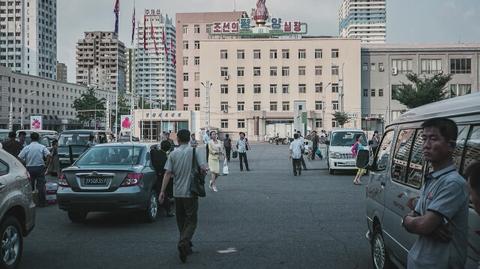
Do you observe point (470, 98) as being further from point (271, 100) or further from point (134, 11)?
point (271, 100)

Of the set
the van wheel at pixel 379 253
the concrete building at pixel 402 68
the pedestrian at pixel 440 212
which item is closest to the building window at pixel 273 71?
the concrete building at pixel 402 68

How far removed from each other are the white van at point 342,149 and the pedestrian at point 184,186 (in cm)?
1491

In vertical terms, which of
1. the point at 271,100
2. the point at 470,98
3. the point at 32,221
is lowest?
the point at 32,221

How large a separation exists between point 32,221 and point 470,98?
18.8ft

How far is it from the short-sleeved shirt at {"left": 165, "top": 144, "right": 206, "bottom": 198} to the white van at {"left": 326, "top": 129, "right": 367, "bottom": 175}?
1490cm

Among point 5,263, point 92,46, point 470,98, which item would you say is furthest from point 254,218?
point 92,46

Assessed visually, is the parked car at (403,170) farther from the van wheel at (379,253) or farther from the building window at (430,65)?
the building window at (430,65)

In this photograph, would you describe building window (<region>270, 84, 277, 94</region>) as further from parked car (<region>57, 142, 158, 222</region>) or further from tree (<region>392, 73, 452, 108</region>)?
parked car (<region>57, 142, 158, 222</region>)

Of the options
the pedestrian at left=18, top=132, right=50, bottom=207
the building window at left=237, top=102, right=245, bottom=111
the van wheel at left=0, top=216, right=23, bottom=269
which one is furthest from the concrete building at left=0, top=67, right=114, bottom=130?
the van wheel at left=0, top=216, right=23, bottom=269

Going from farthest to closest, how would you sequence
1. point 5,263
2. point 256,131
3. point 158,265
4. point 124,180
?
point 256,131
point 124,180
point 158,265
point 5,263

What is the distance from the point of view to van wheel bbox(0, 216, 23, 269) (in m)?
6.10

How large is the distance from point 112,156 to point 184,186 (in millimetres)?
3688

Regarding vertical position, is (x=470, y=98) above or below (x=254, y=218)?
above

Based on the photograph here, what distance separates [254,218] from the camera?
34.3 feet
